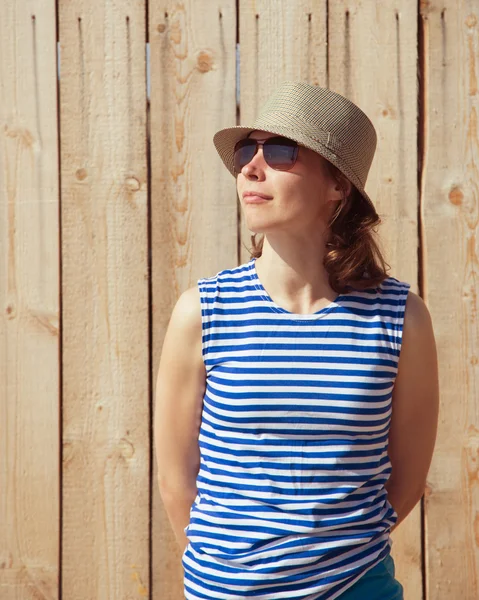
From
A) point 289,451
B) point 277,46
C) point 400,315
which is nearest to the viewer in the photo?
point 289,451

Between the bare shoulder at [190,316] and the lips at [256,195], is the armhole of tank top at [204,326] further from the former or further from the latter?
the lips at [256,195]

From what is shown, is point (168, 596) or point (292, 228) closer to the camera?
point (292, 228)

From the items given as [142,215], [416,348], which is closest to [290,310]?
[416,348]

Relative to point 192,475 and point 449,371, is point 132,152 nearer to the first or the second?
point 192,475

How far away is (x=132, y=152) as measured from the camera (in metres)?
2.31

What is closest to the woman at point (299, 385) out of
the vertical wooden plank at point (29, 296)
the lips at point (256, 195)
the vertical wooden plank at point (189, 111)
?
the lips at point (256, 195)

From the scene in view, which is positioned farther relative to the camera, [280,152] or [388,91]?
[388,91]

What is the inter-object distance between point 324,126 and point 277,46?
851mm

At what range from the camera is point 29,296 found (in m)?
2.32

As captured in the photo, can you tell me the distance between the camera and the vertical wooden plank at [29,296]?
2.31 meters

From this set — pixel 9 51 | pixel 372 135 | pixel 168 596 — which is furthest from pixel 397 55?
pixel 168 596

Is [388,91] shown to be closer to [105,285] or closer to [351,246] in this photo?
[351,246]

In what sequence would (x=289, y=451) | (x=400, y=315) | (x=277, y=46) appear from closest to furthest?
(x=289, y=451) → (x=400, y=315) → (x=277, y=46)

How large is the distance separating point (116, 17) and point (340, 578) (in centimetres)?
178
